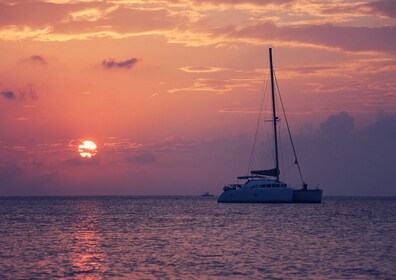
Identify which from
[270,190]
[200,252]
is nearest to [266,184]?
[270,190]

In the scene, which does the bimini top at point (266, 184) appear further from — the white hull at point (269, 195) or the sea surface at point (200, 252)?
the sea surface at point (200, 252)

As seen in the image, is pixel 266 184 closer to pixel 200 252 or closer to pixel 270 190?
pixel 270 190

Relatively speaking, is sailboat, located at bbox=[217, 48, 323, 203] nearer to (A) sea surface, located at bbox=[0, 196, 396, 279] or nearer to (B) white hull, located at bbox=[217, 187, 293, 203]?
(B) white hull, located at bbox=[217, 187, 293, 203]

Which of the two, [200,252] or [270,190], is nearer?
[200,252]

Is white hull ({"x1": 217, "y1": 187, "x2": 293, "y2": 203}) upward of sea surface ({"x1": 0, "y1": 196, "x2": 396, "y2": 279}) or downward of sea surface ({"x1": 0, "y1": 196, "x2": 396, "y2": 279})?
upward

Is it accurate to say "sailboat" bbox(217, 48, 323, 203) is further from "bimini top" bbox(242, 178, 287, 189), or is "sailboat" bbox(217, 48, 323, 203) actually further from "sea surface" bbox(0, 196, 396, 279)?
"sea surface" bbox(0, 196, 396, 279)

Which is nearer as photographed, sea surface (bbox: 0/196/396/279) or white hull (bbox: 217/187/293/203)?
sea surface (bbox: 0/196/396/279)

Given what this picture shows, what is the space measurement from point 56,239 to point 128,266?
22138mm

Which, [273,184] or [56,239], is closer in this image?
[56,239]

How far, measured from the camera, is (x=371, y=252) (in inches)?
2018

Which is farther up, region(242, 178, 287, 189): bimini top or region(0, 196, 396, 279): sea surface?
region(242, 178, 287, 189): bimini top

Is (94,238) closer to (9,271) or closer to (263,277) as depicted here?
(9,271)

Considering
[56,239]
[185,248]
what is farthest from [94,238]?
[185,248]

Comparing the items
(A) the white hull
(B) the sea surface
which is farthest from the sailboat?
(B) the sea surface
